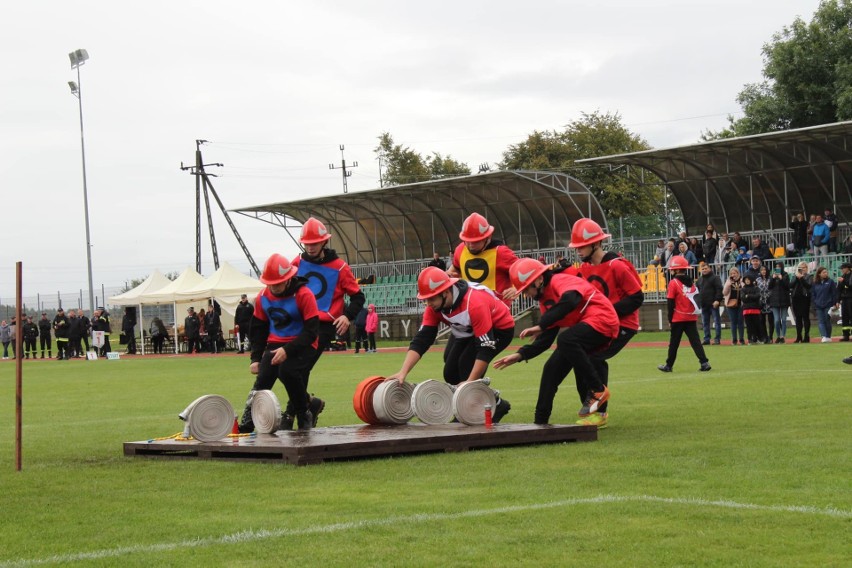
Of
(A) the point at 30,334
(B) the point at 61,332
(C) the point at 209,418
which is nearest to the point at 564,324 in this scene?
(C) the point at 209,418

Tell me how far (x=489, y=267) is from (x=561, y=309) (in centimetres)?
149

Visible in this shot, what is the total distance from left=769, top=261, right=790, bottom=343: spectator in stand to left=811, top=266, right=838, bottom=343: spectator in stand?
2.33 ft

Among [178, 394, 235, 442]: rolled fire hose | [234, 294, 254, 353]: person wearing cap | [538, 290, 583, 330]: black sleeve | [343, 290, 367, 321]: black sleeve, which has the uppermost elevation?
[234, 294, 254, 353]: person wearing cap

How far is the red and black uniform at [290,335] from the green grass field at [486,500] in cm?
163

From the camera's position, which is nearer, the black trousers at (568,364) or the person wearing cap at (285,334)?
the person wearing cap at (285,334)

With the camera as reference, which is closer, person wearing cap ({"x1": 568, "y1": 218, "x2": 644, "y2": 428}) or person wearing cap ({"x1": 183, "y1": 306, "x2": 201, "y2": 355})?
person wearing cap ({"x1": 568, "y1": 218, "x2": 644, "y2": 428})

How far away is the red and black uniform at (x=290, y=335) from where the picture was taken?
39.3 ft

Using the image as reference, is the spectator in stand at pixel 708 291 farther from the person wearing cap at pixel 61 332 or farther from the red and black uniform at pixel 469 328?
the person wearing cap at pixel 61 332

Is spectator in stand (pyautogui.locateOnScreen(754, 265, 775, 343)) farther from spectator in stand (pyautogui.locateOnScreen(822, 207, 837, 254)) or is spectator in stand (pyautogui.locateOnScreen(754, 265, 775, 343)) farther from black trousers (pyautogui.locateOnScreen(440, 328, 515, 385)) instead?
black trousers (pyautogui.locateOnScreen(440, 328, 515, 385))

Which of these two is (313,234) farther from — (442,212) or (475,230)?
(442,212)

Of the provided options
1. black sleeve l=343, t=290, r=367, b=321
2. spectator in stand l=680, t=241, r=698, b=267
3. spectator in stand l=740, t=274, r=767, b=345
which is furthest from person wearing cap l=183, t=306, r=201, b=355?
black sleeve l=343, t=290, r=367, b=321

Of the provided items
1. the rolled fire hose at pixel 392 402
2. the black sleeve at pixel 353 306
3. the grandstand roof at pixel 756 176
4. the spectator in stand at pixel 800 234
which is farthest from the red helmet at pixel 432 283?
the grandstand roof at pixel 756 176

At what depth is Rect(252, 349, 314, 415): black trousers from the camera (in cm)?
1205

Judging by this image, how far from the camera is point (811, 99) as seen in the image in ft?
186
